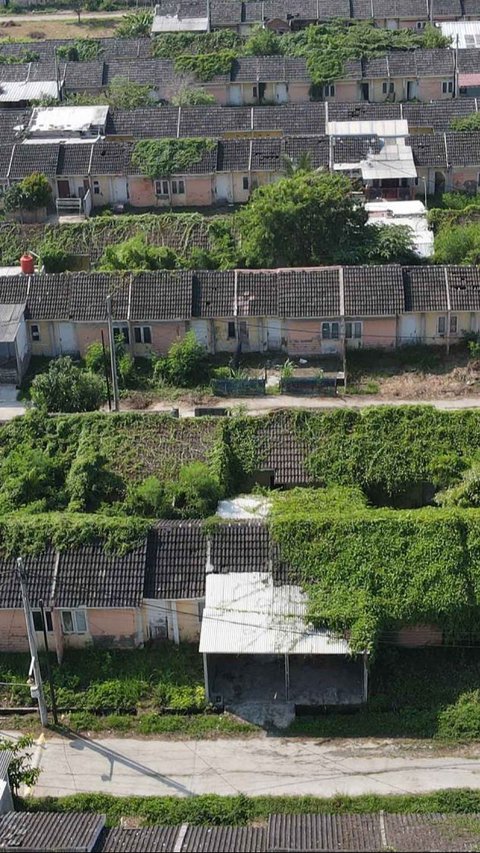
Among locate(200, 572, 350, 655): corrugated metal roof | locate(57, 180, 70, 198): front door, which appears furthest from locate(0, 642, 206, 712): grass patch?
locate(57, 180, 70, 198): front door

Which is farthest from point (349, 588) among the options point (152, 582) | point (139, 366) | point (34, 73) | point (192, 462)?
point (34, 73)

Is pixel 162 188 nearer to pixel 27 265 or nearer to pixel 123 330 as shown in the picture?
pixel 27 265

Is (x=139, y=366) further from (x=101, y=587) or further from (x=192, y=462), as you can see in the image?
(x=101, y=587)

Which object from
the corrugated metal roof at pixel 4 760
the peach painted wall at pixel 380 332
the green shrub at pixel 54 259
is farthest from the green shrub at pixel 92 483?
the green shrub at pixel 54 259

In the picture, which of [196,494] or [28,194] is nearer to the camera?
[196,494]

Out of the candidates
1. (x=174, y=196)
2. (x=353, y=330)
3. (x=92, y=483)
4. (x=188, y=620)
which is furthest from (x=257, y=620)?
(x=174, y=196)

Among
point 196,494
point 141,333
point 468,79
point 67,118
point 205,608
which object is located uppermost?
point 468,79

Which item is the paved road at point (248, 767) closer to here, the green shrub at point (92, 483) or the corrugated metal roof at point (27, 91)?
the green shrub at point (92, 483)

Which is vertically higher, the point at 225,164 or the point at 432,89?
the point at 432,89
